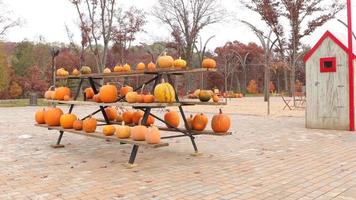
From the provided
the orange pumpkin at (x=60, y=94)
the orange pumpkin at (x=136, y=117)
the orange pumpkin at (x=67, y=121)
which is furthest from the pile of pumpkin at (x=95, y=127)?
the orange pumpkin at (x=60, y=94)

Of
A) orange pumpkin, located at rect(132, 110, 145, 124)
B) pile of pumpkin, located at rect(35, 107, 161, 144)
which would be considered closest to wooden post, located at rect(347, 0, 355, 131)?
orange pumpkin, located at rect(132, 110, 145, 124)

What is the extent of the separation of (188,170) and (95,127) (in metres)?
2.28

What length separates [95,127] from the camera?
6.84m

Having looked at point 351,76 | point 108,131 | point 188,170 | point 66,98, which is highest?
point 351,76

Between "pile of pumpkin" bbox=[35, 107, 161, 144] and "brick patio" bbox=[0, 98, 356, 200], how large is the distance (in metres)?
0.45

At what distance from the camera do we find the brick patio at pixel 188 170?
166 inches

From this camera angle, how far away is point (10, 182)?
15.7ft

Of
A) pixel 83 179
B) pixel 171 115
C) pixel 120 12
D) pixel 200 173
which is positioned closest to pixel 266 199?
pixel 200 173

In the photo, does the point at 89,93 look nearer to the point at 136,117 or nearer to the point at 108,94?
the point at 136,117

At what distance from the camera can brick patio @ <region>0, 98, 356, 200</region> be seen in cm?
422

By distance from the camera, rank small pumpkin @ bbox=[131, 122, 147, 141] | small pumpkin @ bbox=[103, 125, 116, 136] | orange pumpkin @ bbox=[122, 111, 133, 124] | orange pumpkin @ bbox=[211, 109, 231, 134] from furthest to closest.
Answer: orange pumpkin @ bbox=[122, 111, 133, 124] < small pumpkin @ bbox=[103, 125, 116, 136] < orange pumpkin @ bbox=[211, 109, 231, 134] < small pumpkin @ bbox=[131, 122, 147, 141]

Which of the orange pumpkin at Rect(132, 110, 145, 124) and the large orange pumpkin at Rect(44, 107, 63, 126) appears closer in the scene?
the orange pumpkin at Rect(132, 110, 145, 124)

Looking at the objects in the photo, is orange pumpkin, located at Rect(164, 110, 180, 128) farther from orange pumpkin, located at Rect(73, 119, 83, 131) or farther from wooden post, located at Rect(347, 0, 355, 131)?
wooden post, located at Rect(347, 0, 355, 131)

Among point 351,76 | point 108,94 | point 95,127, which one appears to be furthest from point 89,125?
point 351,76
